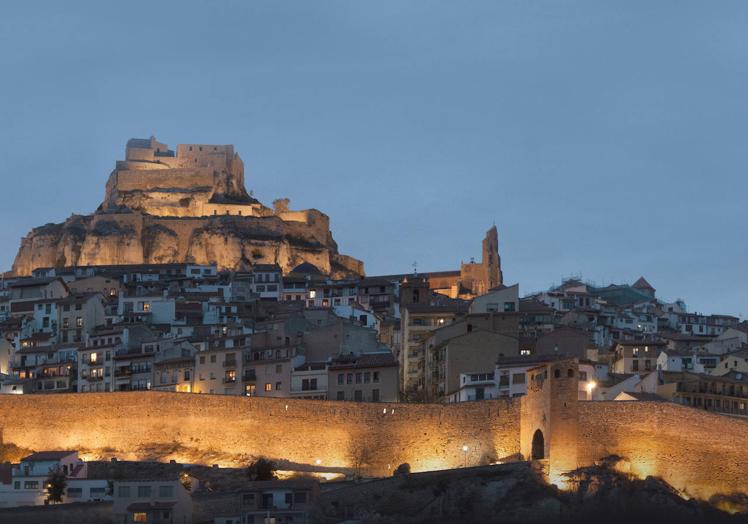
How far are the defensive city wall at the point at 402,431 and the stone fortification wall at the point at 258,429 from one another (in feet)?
0.14

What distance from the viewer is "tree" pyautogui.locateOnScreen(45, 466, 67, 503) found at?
58.2 metres

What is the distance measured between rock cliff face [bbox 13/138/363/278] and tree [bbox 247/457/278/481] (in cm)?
5221

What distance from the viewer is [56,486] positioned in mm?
58312

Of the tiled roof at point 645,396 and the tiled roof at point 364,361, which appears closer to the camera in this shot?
the tiled roof at point 645,396

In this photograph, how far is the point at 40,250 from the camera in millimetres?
118375

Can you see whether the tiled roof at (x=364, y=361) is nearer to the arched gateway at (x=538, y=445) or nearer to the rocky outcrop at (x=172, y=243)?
the arched gateway at (x=538, y=445)

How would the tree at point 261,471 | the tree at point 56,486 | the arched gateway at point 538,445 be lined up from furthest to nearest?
the tree at point 261,471 < the arched gateway at point 538,445 < the tree at point 56,486

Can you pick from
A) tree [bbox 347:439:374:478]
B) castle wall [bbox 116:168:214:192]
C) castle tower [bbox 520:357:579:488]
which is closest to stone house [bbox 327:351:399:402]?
tree [bbox 347:439:374:478]

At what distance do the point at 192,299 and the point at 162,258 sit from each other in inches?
1008

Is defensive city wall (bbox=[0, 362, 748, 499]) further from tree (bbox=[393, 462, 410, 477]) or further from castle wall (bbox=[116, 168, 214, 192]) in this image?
castle wall (bbox=[116, 168, 214, 192])

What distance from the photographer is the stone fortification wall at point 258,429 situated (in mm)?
61875

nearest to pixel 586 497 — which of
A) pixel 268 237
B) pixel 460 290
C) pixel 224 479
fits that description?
pixel 224 479

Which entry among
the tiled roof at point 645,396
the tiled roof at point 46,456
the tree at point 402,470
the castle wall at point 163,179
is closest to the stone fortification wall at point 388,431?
the tree at point 402,470

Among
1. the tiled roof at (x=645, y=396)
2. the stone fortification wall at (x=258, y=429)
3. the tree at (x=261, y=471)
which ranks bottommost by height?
the tree at (x=261, y=471)
